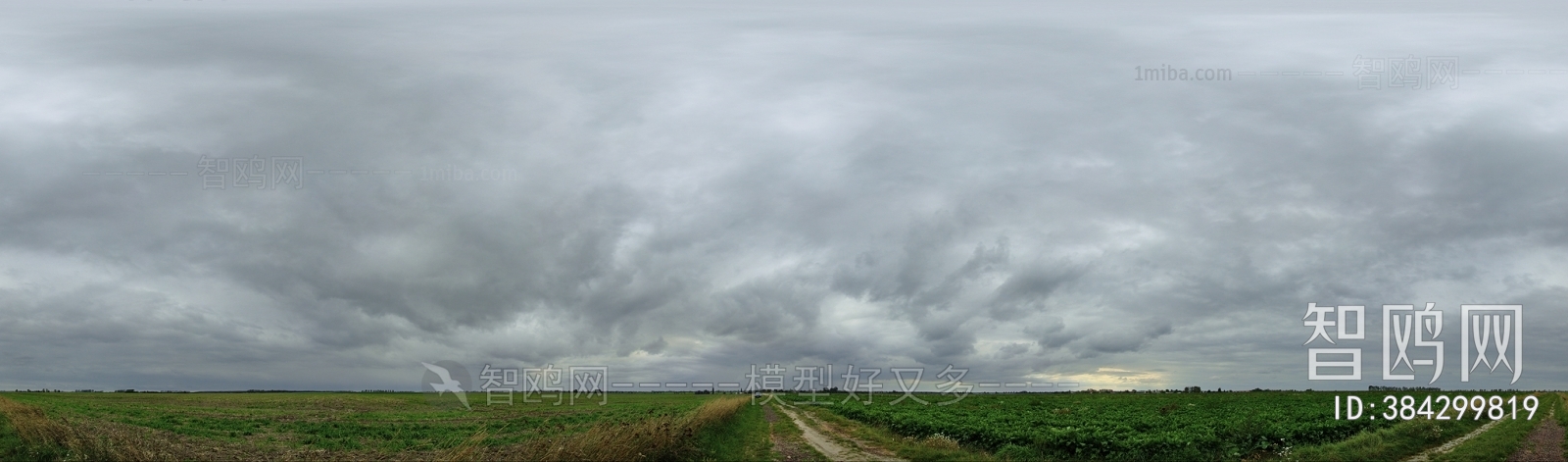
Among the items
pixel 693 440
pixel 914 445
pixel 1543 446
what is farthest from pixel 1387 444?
pixel 693 440

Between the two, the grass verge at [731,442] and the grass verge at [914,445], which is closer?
the grass verge at [914,445]

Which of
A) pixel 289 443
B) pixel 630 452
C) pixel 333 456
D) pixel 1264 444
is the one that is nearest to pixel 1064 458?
pixel 1264 444

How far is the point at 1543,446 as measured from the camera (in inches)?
1009

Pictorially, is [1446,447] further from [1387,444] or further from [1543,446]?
[1387,444]

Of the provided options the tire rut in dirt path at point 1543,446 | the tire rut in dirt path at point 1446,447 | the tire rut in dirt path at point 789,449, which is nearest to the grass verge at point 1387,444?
the tire rut in dirt path at point 1446,447

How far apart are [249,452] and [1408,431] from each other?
37.2 metres

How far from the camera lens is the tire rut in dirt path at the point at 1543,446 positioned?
22.2 m

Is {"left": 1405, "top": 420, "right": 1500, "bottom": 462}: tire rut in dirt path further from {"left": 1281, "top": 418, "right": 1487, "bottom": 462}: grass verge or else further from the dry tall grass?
the dry tall grass

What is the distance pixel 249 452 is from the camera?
76.1 feet

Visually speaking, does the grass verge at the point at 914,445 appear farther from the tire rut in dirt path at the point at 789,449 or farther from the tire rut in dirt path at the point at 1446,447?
the tire rut in dirt path at the point at 1446,447

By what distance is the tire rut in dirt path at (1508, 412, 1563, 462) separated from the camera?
22188mm

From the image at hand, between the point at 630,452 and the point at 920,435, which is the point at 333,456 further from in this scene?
the point at 920,435

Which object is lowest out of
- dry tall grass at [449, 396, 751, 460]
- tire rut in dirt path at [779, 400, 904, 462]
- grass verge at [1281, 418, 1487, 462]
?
tire rut in dirt path at [779, 400, 904, 462]

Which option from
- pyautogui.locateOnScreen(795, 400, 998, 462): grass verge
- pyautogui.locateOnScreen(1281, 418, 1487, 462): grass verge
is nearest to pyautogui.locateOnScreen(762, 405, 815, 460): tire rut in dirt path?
pyautogui.locateOnScreen(795, 400, 998, 462): grass verge
